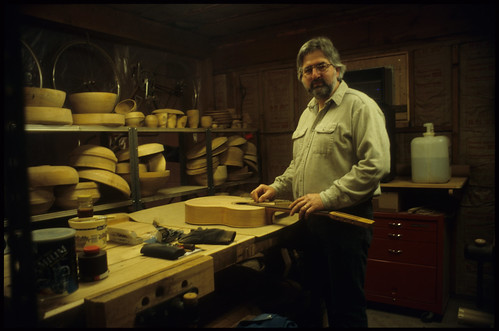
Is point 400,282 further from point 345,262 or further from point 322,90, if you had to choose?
point 322,90

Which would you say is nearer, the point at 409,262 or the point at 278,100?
the point at 409,262

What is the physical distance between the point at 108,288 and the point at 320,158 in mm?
1261

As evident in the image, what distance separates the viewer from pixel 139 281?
1.21 m

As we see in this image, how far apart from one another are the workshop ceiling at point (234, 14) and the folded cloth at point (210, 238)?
2.74 meters

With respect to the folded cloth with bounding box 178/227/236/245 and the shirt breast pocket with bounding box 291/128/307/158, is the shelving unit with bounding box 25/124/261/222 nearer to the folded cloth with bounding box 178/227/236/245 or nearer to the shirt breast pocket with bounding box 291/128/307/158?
the folded cloth with bounding box 178/227/236/245

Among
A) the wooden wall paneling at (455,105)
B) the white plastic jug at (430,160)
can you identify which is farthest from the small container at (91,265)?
the wooden wall paneling at (455,105)

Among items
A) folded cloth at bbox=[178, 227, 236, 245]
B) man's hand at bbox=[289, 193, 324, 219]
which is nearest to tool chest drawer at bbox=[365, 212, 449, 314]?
man's hand at bbox=[289, 193, 324, 219]

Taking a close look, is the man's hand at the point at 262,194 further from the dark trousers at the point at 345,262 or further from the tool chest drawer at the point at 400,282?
the tool chest drawer at the point at 400,282

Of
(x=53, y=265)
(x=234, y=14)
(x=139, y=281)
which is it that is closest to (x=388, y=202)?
(x=234, y=14)

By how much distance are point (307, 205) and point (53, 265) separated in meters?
1.08

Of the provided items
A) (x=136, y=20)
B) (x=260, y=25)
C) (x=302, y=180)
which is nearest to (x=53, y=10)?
(x=136, y=20)

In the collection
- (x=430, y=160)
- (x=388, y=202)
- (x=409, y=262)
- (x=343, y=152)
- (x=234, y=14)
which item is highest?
(x=234, y=14)

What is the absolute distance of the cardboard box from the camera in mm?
3207

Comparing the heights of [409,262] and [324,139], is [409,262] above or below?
below
